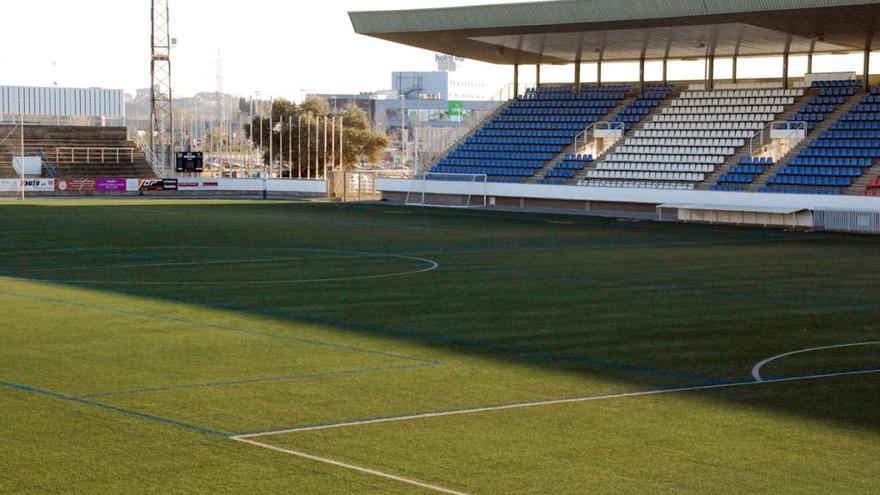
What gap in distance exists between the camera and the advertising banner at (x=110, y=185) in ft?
232

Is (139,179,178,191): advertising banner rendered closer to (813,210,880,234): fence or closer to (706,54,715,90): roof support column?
(706,54,715,90): roof support column

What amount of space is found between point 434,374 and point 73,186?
59514 millimetres

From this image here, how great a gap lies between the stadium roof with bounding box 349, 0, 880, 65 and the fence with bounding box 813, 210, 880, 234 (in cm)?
681

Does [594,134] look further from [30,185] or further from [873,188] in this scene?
[30,185]

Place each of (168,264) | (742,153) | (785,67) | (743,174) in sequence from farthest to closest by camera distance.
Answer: (785,67)
(742,153)
(743,174)
(168,264)

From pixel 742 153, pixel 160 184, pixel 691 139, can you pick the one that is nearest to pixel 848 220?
pixel 742 153

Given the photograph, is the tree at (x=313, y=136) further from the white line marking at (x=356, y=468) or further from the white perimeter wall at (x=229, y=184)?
the white line marking at (x=356, y=468)

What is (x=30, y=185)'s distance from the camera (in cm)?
6844

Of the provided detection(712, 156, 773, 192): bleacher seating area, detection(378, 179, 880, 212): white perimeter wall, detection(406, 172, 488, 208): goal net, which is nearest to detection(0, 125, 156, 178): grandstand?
detection(378, 179, 880, 212): white perimeter wall

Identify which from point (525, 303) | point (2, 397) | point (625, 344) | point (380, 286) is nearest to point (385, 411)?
point (2, 397)

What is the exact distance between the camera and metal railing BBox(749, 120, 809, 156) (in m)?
52.0

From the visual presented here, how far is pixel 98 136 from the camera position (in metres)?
83.2

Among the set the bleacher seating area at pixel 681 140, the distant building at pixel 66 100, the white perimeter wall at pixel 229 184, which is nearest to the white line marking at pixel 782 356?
the bleacher seating area at pixel 681 140

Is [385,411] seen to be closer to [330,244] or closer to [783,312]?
[783,312]
